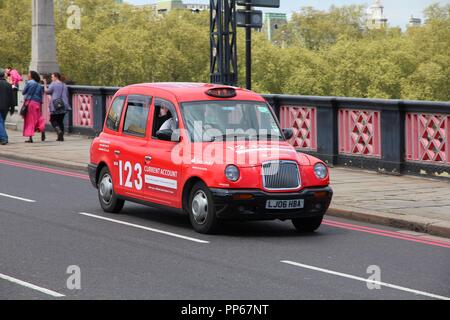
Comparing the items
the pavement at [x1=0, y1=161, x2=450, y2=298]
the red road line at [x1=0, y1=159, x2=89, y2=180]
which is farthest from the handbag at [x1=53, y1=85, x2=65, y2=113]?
the pavement at [x1=0, y1=161, x2=450, y2=298]

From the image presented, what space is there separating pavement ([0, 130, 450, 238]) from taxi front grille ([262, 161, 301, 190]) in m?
1.66

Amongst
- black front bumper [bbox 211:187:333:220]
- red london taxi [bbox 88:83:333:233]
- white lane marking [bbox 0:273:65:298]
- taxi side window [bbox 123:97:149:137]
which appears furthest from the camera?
taxi side window [bbox 123:97:149:137]

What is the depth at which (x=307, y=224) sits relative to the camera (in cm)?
1295

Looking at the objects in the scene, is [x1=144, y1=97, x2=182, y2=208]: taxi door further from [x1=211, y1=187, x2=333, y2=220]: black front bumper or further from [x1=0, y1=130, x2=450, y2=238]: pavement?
[x1=0, y1=130, x2=450, y2=238]: pavement

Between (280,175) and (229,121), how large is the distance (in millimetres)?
1214

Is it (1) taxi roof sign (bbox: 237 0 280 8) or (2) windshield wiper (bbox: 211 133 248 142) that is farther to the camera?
(1) taxi roof sign (bbox: 237 0 280 8)

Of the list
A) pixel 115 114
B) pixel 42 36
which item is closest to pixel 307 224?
pixel 115 114

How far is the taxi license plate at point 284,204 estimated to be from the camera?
12.3 meters

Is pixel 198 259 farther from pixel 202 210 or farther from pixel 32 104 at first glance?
pixel 32 104

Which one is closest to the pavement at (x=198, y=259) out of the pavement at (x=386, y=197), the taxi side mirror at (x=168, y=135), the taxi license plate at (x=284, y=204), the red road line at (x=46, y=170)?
the pavement at (x=386, y=197)

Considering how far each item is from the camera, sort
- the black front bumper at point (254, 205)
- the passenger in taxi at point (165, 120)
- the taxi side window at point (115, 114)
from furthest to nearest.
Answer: the taxi side window at point (115, 114)
the passenger in taxi at point (165, 120)
the black front bumper at point (254, 205)

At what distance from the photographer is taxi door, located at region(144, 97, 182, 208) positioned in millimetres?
12953

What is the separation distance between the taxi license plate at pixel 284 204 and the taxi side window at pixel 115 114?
9.92 ft

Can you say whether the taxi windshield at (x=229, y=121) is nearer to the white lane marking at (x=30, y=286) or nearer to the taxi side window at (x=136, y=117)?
the taxi side window at (x=136, y=117)
